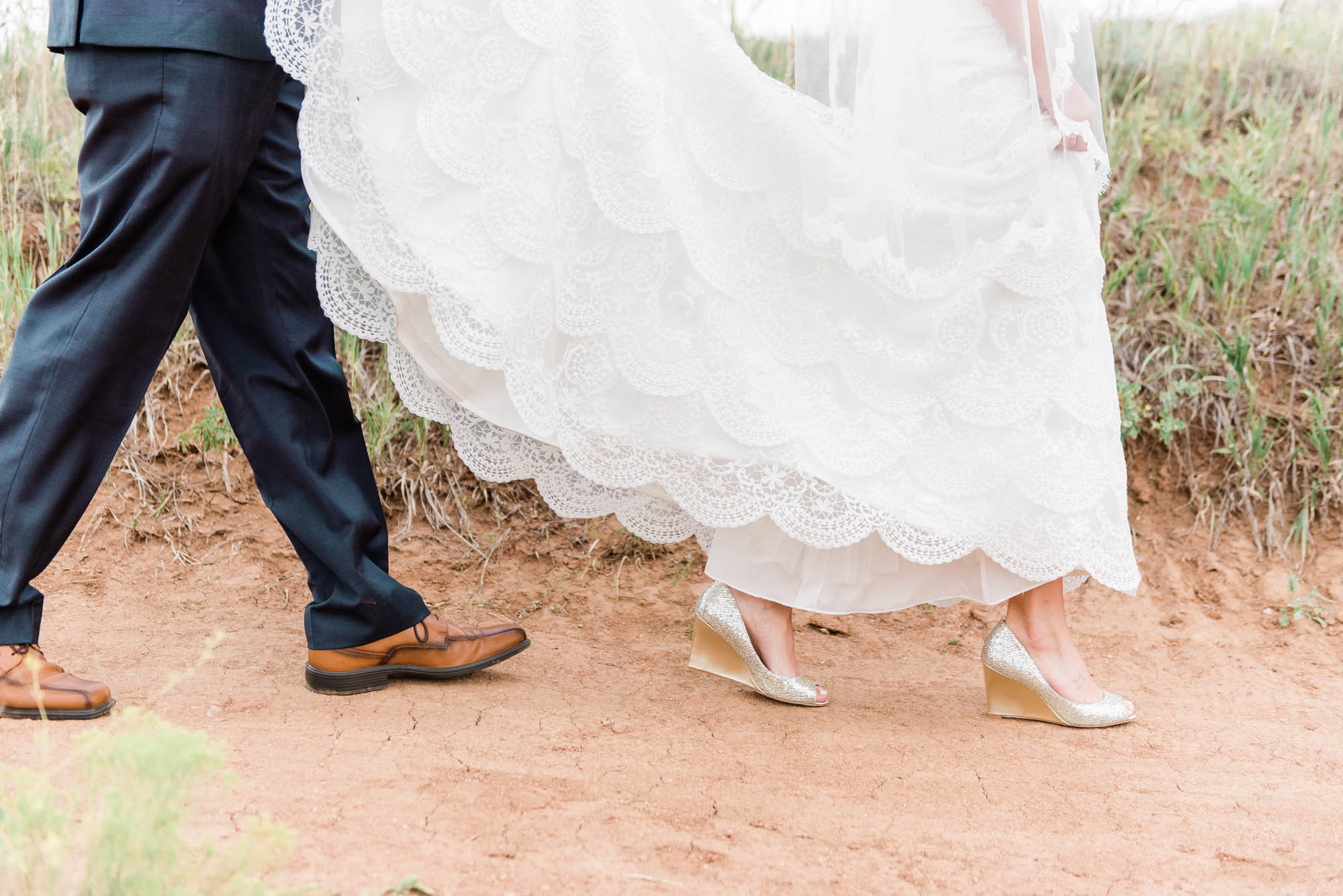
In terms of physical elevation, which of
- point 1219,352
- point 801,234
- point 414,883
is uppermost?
point 801,234

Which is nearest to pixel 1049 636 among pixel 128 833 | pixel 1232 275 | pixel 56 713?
pixel 128 833

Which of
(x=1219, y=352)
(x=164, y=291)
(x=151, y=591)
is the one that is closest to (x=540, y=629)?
(x=151, y=591)

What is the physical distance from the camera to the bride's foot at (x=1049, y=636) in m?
2.26

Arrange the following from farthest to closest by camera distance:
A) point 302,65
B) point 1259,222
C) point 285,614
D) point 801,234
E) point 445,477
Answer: point 1259,222 < point 445,477 < point 285,614 < point 801,234 < point 302,65

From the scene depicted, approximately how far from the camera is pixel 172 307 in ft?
6.39

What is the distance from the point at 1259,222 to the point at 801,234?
2.70m

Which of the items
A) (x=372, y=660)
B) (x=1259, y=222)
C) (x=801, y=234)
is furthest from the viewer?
(x=1259, y=222)

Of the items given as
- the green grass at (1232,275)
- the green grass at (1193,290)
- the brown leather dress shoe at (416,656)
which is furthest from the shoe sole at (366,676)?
the green grass at (1232,275)

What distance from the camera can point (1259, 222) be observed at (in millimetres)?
3910

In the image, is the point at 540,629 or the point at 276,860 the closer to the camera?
the point at 276,860

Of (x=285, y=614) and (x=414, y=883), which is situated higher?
(x=414, y=883)

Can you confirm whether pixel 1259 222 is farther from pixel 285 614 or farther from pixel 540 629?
pixel 285 614

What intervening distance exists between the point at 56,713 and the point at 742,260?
1.49 meters

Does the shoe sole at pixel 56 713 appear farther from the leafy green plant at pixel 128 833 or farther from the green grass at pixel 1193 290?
the green grass at pixel 1193 290
